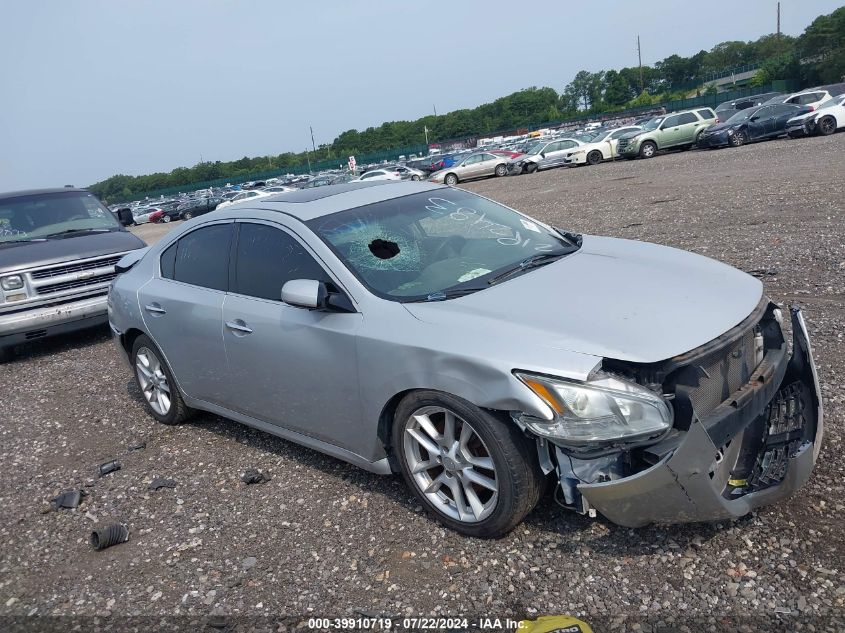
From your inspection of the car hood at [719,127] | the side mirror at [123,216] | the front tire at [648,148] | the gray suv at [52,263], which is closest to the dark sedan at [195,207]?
the front tire at [648,148]

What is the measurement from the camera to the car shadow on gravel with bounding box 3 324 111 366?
872 cm

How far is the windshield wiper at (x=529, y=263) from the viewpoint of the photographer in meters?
3.73

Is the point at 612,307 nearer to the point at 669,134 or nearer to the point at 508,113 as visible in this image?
the point at 669,134

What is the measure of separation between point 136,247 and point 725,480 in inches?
306

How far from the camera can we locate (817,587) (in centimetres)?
270

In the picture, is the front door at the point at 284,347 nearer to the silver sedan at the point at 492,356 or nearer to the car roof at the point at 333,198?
the silver sedan at the point at 492,356

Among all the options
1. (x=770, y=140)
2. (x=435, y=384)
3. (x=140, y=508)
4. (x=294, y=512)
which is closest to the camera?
(x=435, y=384)

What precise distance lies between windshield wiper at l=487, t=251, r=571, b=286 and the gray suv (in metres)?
6.10

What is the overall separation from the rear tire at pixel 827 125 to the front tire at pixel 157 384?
80.5 feet

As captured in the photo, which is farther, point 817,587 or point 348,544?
point 348,544

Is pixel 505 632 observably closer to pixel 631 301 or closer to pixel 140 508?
pixel 631 301

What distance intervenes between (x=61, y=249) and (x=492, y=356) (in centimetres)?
719

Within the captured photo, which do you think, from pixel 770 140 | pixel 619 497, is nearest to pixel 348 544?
pixel 619 497

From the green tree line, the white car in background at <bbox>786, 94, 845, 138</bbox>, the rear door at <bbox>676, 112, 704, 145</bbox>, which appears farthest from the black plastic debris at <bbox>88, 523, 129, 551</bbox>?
the green tree line
